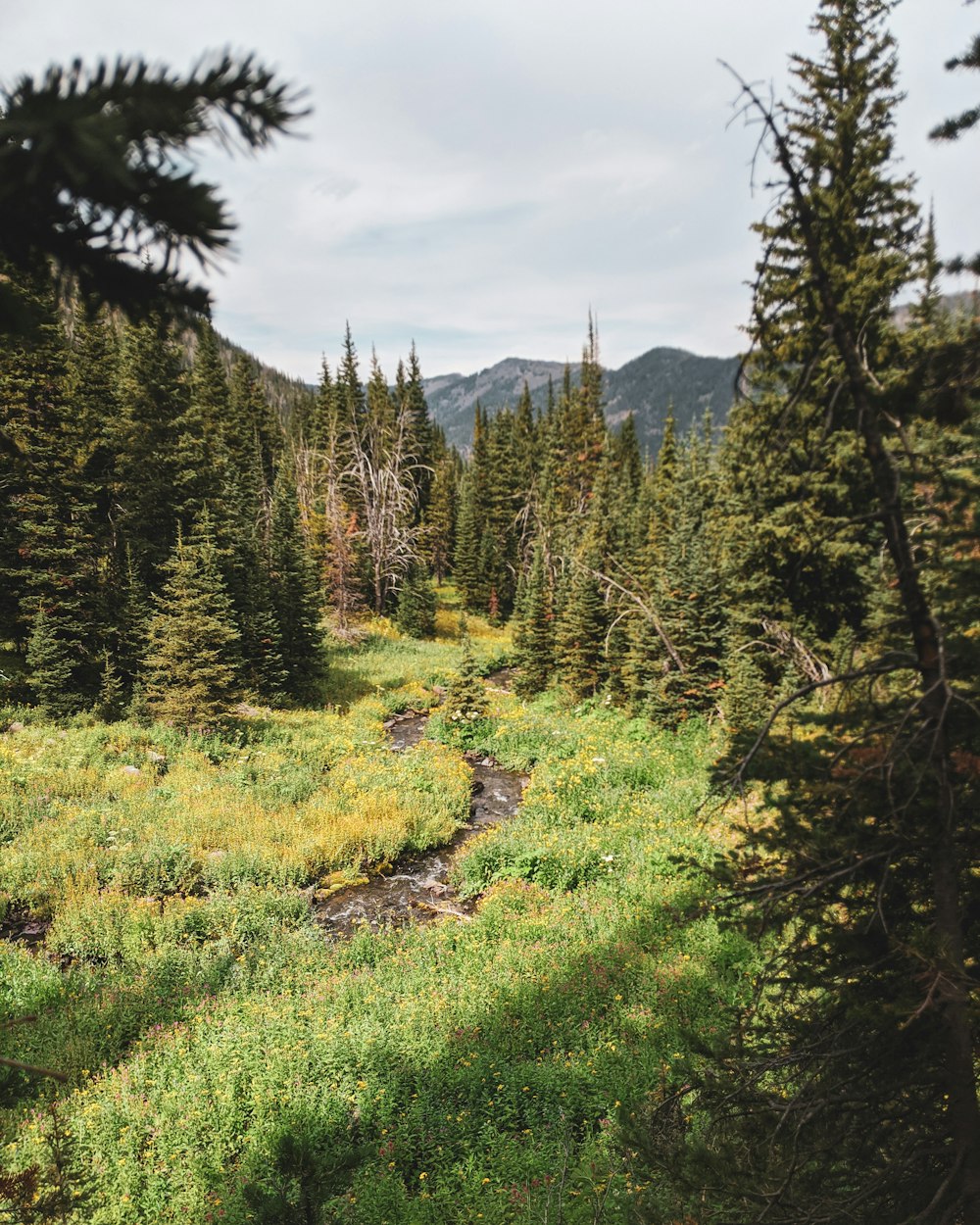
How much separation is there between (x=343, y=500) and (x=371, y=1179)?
4148 cm

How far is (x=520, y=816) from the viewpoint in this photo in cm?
1588

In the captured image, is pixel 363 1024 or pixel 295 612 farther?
pixel 295 612

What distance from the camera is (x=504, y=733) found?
22797mm

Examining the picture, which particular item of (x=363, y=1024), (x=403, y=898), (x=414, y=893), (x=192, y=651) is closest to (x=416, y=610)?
(x=192, y=651)

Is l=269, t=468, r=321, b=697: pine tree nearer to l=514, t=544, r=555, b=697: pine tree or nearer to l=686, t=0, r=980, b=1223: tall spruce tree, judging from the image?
l=514, t=544, r=555, b=697: pine tree

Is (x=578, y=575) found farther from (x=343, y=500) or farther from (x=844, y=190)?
(x=343, y=500)

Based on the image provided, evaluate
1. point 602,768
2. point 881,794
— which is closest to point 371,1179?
point 881,794

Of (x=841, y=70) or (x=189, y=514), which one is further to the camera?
(x=189, y=514)

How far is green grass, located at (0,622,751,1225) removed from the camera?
590 cm

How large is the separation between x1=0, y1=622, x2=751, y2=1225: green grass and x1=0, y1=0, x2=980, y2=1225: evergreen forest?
6 centimetres

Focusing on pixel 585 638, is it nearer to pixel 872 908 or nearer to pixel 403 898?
pixel 403 898

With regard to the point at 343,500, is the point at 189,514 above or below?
below

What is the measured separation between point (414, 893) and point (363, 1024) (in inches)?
196

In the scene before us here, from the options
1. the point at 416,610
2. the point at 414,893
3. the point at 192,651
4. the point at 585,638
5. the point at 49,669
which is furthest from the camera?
the point at 416,610
